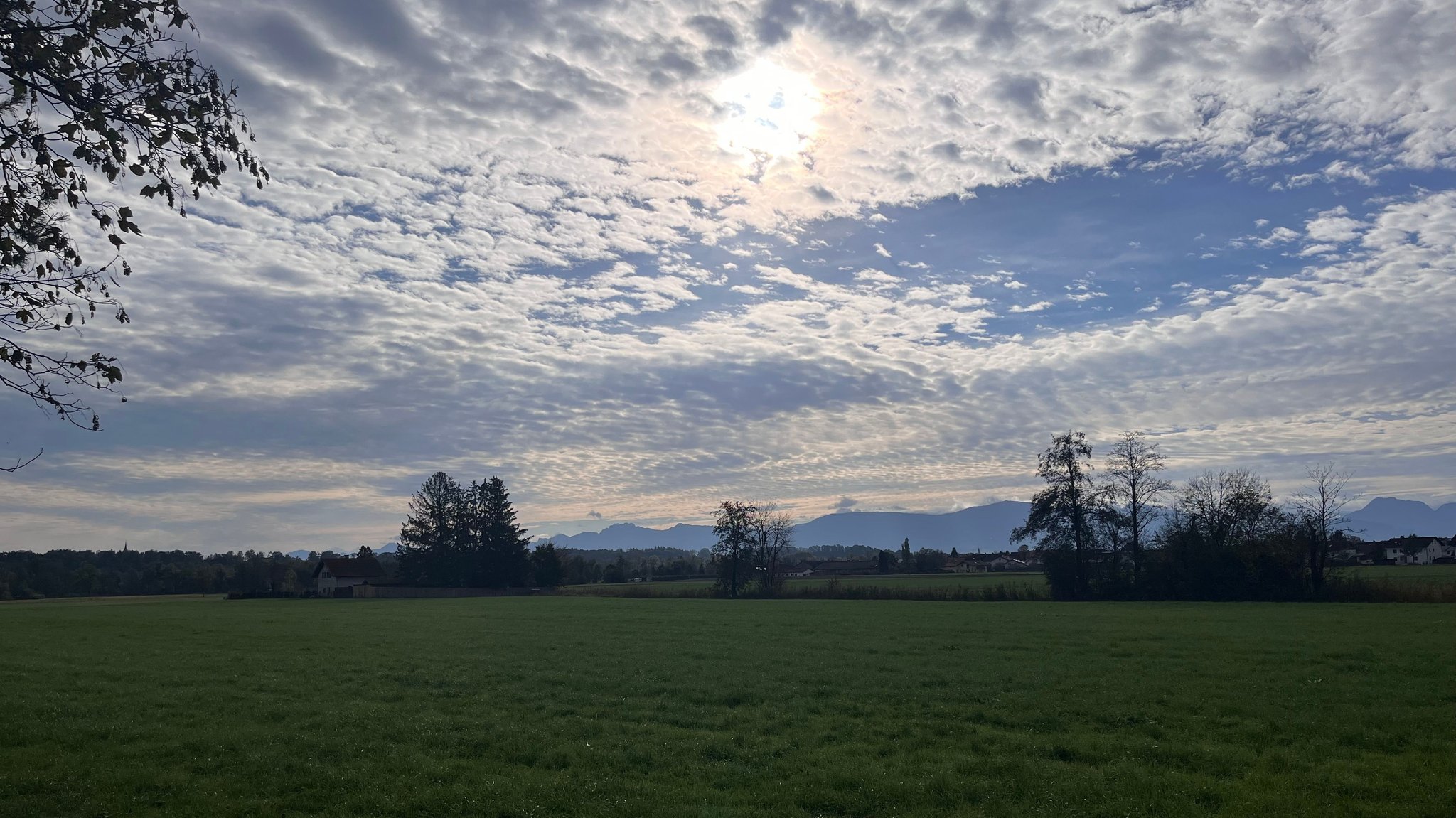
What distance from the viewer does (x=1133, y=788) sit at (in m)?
11.3

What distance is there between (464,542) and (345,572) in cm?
2626

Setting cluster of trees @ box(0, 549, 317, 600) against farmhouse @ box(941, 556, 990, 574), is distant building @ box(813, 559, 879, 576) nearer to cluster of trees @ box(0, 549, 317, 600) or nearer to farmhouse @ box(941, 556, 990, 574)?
farmhouse @ box(941, 556, 990, 574)

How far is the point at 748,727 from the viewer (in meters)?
15.8

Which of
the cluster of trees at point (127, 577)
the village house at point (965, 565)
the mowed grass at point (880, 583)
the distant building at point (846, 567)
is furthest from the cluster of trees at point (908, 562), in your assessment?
the cluster of trees at point (127, 577)

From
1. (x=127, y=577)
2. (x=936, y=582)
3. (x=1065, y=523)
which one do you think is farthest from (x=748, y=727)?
(x=127, y=577)

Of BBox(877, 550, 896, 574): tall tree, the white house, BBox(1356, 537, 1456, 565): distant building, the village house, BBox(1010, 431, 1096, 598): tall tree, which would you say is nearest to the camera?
BBox(1010, 431, 1096, 598): tall tree

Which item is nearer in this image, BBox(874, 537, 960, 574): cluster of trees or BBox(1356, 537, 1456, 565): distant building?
BBox(1356, 537, 1456, 565): distant building

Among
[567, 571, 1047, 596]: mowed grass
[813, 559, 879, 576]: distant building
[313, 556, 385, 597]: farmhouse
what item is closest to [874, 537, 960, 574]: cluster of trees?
[813, 559, 879, 576]: distant building

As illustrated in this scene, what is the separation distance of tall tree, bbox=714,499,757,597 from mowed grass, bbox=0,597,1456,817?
233 feet

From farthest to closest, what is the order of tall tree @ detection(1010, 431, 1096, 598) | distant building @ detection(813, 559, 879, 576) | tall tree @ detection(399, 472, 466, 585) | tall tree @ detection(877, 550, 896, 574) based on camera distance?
distant building @ detection(813, 559, 879, 576) < tall tree @ detection(877, 550, 896, 574) < tall tree @ detection(399, 472, 466, 585) < tall tree @ detection(1010, 431, 1096, 598)

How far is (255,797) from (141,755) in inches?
147

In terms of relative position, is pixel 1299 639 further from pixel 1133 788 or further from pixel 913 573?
pixel 913 573

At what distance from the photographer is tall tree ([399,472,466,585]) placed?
10838cm

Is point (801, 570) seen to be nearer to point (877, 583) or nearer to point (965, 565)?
point (965, 565)
